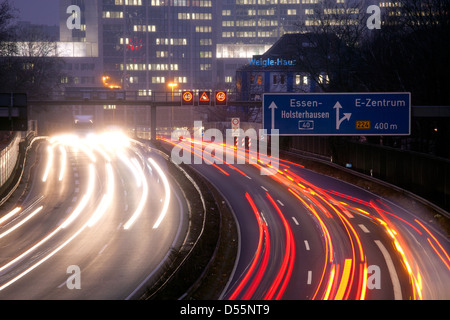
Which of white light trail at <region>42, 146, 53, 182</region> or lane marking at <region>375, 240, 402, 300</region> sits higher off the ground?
white light trail at <region>42, 146, 53, 182</region>

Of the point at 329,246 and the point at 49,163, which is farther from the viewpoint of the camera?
the point at 49,163

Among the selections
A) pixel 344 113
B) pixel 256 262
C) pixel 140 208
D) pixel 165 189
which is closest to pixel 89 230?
pixel 140 208

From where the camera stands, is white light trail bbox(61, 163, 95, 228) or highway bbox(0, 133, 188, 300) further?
white light trail bbox(61, 163, 95, 228)

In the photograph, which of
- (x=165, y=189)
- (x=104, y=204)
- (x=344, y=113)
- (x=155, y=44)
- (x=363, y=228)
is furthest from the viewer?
(x=155, y=44)

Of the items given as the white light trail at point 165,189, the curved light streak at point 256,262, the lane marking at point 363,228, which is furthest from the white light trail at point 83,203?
the lane marking at point 363,228

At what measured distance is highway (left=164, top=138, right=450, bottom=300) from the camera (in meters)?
19.5

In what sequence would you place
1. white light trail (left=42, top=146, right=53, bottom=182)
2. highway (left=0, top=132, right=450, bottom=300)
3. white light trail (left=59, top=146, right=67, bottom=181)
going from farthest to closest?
white light trail (left=59, top=146, right=67, bottom=181) < white light trail (left=42, top=146, right=53, bottom=182) < highway (left=0, top=132, right=450, bottom=300)

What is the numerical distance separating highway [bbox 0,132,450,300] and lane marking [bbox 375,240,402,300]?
40 mm

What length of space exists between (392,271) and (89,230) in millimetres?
15853

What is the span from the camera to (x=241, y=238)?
2748 centimetres

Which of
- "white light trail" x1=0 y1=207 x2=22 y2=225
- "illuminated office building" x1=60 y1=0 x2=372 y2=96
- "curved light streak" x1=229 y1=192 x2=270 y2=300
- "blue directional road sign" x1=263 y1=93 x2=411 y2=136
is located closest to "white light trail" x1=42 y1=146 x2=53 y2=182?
"white light trail" x1=0 y1=207 x2=22 y2=225

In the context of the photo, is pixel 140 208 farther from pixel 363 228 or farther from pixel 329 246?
pixel 329 246

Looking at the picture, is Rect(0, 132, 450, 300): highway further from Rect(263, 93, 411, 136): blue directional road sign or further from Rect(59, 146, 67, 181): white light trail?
Rect(263, 93, 411, 136): blue directional road sign
